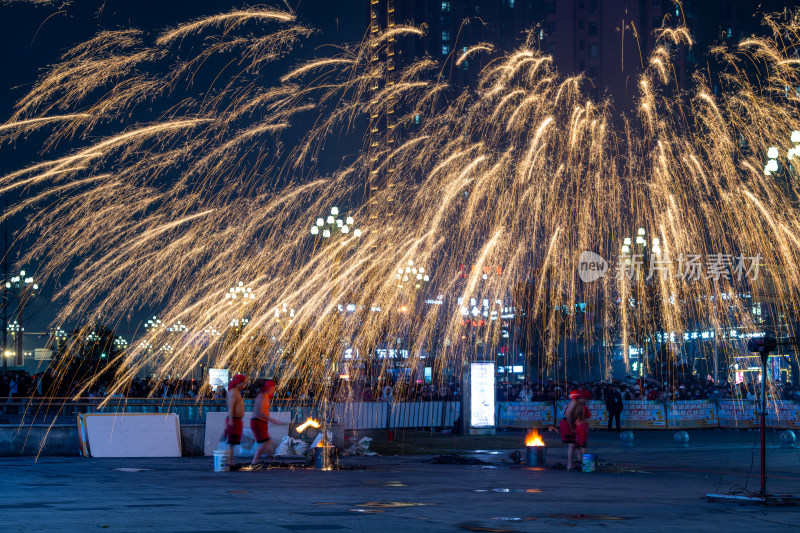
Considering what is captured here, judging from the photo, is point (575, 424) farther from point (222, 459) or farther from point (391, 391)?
point (391, 391)

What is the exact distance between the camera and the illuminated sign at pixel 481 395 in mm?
27578

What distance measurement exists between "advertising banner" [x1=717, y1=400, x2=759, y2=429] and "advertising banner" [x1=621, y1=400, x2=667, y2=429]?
Result: 2305 mm

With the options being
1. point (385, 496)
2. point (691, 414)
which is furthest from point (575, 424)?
point (691, 414)

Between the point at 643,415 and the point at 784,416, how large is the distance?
4803 mm

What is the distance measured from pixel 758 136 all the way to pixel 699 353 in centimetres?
3810

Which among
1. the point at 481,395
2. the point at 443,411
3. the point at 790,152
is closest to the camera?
the point at 790,152

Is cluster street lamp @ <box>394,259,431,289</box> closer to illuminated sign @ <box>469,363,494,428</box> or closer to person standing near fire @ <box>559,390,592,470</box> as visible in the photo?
illuminated sign @ <box>469,363,494,428</box>

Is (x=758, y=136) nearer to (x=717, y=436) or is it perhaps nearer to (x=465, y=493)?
(x=717, y=436)

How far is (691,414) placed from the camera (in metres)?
33.4

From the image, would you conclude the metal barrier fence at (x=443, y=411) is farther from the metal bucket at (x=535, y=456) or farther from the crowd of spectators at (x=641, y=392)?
the metal bucket at (x=535, y=456)

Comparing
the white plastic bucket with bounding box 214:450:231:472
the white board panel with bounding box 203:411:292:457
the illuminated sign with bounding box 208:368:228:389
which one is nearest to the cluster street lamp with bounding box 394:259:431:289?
the illuminated sign with bounding box 208:368:228:389

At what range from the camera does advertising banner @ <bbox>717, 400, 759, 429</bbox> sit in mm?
32844

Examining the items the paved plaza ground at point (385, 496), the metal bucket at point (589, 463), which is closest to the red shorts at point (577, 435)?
the metal bucket at point (589, 463)

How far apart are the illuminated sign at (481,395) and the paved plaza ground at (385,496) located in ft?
25.8
